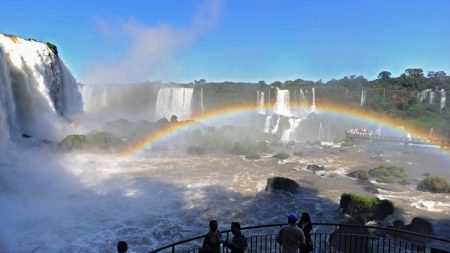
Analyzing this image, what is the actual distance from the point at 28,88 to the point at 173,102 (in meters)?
37.9

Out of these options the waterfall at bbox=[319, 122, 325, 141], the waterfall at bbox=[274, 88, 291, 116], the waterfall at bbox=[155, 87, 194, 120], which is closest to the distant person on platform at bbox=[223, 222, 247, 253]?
the waterfall at bbox=[319, 122, 325, 141]

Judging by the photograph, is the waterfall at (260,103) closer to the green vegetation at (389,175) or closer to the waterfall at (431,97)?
the waterfall at (431,97)

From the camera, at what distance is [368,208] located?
17.7 meters

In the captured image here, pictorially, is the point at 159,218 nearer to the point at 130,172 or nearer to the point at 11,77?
the point at 130,172

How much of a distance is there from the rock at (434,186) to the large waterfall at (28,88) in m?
27.3

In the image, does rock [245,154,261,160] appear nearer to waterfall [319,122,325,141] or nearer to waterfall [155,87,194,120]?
waterfall [319,122,325,141]

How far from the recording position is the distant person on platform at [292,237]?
687 cm

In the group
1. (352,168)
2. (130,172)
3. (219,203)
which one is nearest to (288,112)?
(352,168)

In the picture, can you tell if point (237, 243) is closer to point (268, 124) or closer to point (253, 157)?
point (253, 157)

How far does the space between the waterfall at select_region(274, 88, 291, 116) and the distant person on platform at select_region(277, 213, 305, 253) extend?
61984 millimetres

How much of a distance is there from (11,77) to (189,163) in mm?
15520

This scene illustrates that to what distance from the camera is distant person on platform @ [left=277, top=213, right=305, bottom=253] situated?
6.87 m

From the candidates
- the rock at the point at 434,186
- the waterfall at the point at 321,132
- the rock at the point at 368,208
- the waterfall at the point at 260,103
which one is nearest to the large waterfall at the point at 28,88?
the rock at the point at 368,208

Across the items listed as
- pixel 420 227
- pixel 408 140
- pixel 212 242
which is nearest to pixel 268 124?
pixel 408 140
